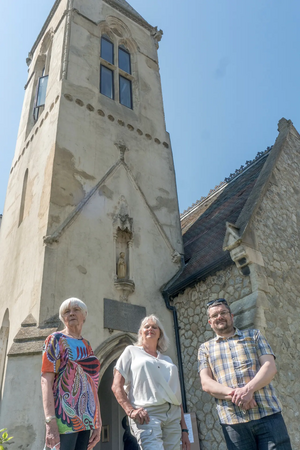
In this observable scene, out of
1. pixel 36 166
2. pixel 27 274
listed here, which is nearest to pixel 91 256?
pixel 27 274

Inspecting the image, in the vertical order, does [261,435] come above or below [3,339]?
below

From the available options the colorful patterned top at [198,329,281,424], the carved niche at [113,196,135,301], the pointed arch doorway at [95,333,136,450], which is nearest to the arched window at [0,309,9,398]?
the pointed arch doorway at [95,333,136,450]

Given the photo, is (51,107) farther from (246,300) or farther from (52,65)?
(246,300)

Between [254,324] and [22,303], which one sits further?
[22,303]

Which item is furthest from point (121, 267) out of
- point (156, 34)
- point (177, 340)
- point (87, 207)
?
point (156, 34)

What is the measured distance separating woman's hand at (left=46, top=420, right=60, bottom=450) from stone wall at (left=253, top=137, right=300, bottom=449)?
457 centimetres

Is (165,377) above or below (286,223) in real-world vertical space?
below

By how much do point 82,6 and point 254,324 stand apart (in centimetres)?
1215

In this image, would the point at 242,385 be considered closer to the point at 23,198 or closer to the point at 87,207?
the point at 87,207

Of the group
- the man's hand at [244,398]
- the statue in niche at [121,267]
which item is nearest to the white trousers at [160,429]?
the man's hand at [244,398]

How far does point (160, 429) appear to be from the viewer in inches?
128

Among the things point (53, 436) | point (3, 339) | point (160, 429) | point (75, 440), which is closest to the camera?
point (53, 436)

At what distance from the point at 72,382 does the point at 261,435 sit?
5.19 feet

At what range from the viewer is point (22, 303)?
8180 mm
